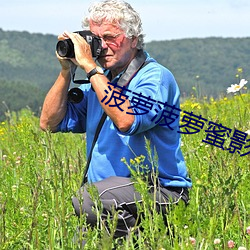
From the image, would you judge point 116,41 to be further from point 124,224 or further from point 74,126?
point 124,224

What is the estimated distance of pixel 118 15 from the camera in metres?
3.51

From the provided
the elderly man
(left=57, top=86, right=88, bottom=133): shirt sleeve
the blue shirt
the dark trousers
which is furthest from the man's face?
the dark trousers

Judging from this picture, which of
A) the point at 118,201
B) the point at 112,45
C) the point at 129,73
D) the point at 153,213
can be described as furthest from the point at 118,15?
the point at 153,213

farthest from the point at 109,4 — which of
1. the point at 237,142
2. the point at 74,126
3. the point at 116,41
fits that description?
the point at 237,142

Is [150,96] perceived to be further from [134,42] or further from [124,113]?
[134,42]

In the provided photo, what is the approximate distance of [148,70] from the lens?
3.49 metres

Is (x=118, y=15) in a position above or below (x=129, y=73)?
above

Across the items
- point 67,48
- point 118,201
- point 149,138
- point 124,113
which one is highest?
point 67,48

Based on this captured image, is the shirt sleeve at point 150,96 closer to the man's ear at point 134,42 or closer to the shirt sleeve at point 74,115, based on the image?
the man's ear at point 134,42

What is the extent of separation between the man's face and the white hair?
3 centimetres

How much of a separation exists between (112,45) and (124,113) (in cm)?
46

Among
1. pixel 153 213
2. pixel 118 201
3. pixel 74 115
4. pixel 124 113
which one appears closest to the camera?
pixel 153 213

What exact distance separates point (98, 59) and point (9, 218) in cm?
98

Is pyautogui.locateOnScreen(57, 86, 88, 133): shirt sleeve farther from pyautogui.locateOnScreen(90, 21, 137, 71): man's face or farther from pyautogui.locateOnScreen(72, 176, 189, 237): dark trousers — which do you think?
pyautogui.locateOnScreen(72, 176, 189, 237): dark trousers
